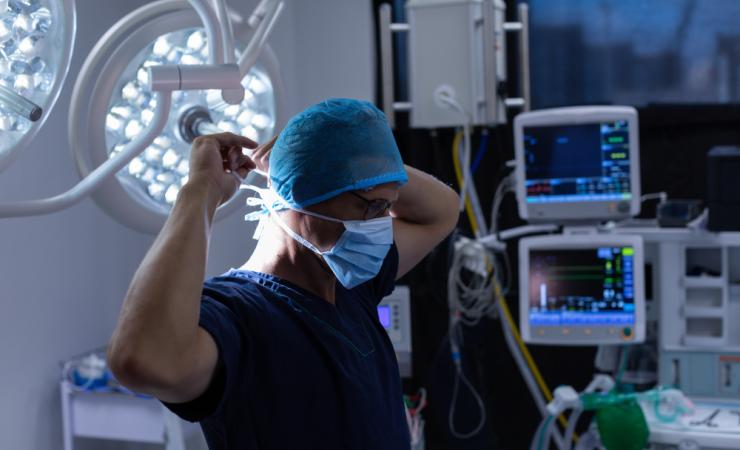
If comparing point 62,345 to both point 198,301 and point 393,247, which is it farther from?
point 198,301

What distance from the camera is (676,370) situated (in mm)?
3217

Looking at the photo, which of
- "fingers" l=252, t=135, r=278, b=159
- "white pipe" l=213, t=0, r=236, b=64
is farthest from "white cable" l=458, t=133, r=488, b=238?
"white pipe" l=213, t=0, r=236, b=64

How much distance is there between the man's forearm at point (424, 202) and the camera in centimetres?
191

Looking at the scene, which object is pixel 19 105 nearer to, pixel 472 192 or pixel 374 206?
pixel 374 206

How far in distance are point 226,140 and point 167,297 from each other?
0.33m

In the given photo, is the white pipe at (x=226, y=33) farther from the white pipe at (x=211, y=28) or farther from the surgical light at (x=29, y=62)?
the surgical light at (x=29, y=62)

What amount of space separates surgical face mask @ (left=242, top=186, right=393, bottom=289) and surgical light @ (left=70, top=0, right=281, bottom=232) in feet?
0.25

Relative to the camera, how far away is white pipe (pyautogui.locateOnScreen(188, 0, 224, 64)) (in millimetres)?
1332

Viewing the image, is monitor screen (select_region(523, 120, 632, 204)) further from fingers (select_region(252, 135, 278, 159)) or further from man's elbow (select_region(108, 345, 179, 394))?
man's elbow (select_region(108, 345, 179, 394))

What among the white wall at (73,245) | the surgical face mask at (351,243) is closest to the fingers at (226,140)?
the surgical face mask at (351,243)

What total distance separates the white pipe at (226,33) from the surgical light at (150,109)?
5 centimetres

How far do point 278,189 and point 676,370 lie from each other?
6.90 ft

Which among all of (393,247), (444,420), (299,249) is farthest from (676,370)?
(299,249)

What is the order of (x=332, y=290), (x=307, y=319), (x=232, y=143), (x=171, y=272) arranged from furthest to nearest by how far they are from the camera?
(x=332, y=290) → (x=307, y=319) → (x=232, y=143) → (x=171, y=272)
